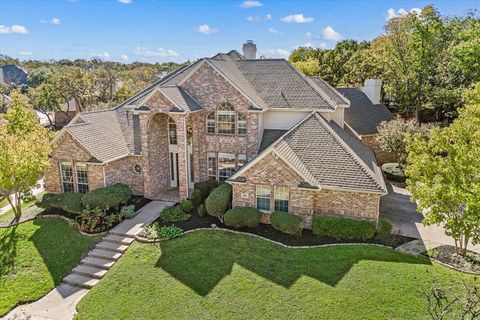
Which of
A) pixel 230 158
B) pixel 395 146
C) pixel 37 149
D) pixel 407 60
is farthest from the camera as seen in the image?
pixel 407 60

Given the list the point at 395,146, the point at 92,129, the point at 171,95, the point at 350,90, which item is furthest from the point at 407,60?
Result: the point at 92,129

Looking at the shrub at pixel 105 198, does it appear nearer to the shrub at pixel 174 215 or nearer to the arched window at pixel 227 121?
the shrub at pixel 174 215

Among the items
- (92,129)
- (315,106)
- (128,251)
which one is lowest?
(128,251)

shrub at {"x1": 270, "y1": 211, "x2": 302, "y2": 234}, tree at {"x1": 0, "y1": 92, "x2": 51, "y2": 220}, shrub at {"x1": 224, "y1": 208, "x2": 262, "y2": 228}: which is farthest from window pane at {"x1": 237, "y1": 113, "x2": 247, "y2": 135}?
tree at {"x1": 0, "y1": 92, "x2": 51, "y2": 220}

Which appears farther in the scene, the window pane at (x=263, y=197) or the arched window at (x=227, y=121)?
the arched window at (x=227, y=121)

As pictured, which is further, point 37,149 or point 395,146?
point 395,146

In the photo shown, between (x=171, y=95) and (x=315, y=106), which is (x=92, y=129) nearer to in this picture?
(x=171, y=95)

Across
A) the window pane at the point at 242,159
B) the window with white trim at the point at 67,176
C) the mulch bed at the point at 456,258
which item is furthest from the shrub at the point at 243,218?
the window with white trim at the point at 67,176
